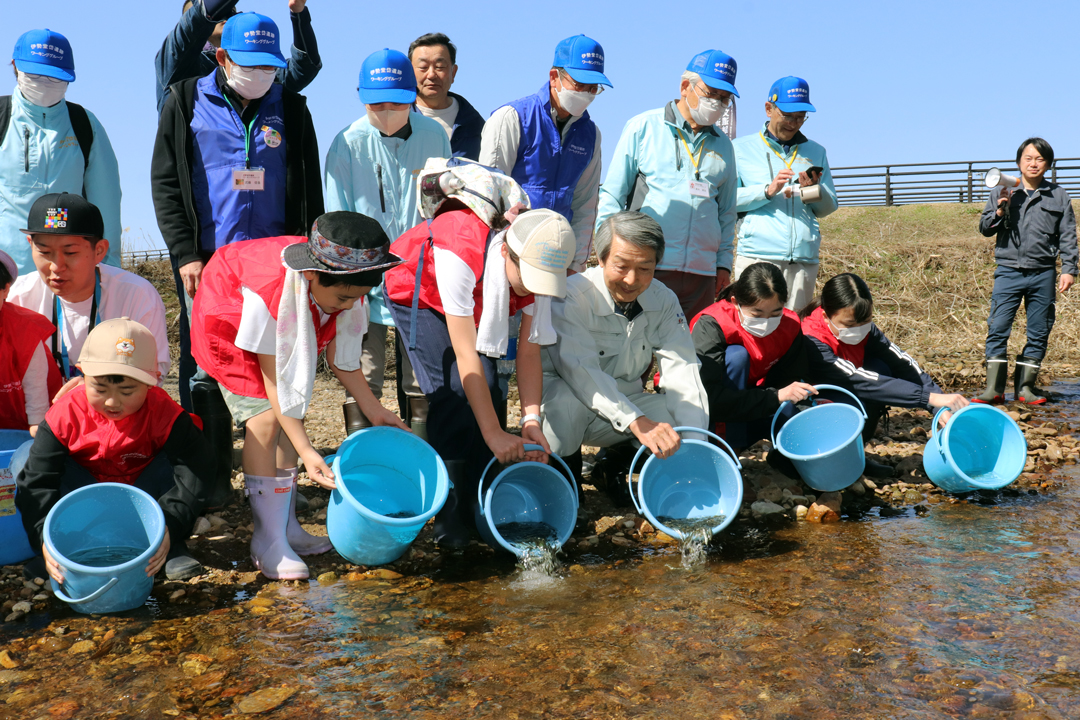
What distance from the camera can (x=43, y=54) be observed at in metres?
3.95

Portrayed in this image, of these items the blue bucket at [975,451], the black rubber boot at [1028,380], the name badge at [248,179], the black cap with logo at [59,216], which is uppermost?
the name badge at [248,179]

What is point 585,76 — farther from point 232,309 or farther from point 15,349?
point 15,349

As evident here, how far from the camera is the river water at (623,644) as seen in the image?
7.91 feet

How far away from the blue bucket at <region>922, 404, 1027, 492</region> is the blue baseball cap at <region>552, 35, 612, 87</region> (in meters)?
2.34

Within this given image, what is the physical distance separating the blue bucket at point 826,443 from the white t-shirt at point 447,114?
246 centimetres

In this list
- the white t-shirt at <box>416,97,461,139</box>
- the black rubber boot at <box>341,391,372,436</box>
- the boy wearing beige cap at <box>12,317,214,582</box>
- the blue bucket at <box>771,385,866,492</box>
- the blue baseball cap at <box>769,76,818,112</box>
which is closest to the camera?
the boy wearing beige cap at <box>12,317,214,582</box>

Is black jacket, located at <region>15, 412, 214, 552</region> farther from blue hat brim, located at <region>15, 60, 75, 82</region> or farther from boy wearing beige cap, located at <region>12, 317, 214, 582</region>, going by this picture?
blue hat brim, located at <region>15, 60, 75, 82</region>

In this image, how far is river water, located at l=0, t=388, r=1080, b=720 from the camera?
2.41 m

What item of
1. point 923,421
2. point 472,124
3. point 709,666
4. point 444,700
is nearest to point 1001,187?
point 923,421

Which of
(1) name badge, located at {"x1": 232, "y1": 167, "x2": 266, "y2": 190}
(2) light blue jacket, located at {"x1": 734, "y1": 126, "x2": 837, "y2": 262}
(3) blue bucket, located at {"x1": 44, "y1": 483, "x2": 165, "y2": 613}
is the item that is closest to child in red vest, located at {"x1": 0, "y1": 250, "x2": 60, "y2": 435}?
(3) blue bucket, located at {"x1": 44, "y1": 483, "x2": 165, "y2": 613}

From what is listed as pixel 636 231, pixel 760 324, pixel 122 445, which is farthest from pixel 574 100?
pixel 122 445

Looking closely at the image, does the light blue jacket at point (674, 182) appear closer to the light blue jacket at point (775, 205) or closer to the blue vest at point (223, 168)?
the light blue jacket at point (775, 205)

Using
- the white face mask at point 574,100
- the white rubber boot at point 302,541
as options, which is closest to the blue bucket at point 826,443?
the white face mask at point 574,100

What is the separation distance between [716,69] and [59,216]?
3.28 meters
